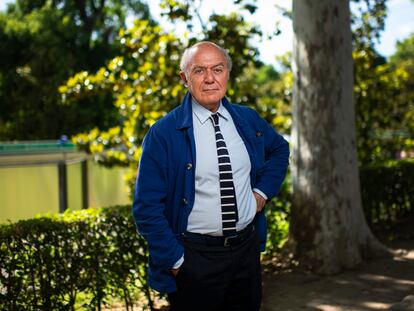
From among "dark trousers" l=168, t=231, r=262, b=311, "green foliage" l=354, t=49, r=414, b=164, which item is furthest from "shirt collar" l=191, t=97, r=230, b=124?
"green foliage" l=354, t=49, r=414, b=164

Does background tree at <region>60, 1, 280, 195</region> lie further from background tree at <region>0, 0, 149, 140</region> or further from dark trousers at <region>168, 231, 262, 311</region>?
background tree at <region>0, 0, 149, 140</region>

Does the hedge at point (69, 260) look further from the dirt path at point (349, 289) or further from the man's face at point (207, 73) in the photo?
the man's face at point (207, 73)

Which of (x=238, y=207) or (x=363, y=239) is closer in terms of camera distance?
(x=238, y=207)

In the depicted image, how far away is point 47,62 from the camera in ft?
89.4

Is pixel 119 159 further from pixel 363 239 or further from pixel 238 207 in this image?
pixel 238 207

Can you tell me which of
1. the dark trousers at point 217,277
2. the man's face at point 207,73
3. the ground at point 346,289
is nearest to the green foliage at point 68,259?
the ground at point 346,289

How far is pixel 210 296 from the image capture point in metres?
2.95

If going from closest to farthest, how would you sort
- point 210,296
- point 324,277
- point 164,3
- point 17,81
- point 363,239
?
1. point 210,296
2. point 324,277
3. point 363,239
4. point 164,3
5. point 17,81

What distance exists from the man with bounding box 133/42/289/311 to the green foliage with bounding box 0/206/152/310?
2047mm

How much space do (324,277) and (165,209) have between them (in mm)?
3238

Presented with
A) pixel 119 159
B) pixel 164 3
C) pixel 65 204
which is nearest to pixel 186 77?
pixel 164 3

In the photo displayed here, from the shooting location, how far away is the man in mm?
2816

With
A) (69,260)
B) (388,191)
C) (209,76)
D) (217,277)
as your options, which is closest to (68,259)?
(69,260)

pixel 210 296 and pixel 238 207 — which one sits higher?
pixel 238 207
